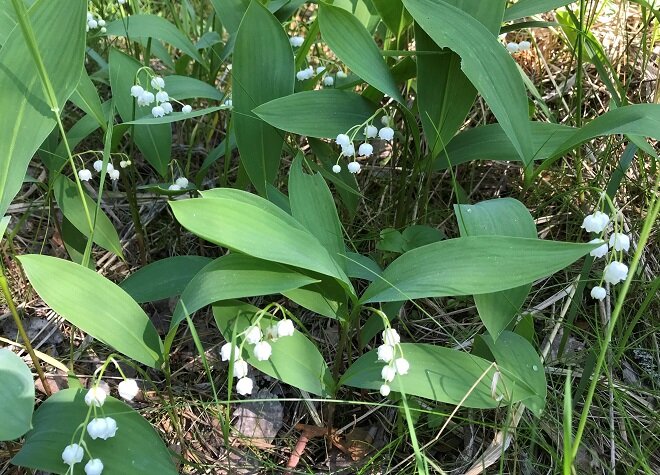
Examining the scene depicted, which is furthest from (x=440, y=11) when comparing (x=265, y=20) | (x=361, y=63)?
(x=265, y=20)

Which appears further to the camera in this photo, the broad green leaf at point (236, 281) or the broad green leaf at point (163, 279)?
the broad green leaf at point (163, 279)

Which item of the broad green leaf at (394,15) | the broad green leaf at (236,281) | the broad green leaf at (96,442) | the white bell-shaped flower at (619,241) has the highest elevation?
the broad green leaf at (394,15)

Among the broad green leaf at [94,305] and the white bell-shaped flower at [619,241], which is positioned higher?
the white bell-shaped flower at [619,241]

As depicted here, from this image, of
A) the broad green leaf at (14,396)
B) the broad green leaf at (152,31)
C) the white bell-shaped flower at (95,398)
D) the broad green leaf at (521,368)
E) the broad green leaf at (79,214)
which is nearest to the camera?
the broad green leaf at (14,396)

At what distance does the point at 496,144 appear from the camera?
1.69 metres

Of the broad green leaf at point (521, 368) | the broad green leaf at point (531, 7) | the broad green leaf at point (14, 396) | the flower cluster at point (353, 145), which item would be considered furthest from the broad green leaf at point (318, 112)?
the broad green leaf at point (14, 396)

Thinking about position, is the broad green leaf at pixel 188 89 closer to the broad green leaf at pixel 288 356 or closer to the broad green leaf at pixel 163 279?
the broad green leaf at pixel 163 279

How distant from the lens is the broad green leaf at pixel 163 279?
1.60 metres

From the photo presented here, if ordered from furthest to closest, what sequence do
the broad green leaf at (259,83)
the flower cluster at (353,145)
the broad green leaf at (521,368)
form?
the broad green leaf at (259,83) < the flower cluster at (353,145) < the broad green leaf at (521,368)

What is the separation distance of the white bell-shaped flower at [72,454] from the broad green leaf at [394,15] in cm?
134

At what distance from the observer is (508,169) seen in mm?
2207

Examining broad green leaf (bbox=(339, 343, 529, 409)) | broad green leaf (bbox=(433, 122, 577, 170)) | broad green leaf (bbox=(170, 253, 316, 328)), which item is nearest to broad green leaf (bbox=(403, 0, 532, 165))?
broad green leaf (bbox=(433, 122, 577, 170))

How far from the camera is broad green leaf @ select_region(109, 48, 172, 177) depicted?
1.87 meters

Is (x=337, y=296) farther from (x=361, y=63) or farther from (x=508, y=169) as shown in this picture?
(x=508, y=169)
